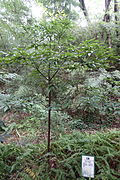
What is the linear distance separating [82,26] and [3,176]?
6.22 metres

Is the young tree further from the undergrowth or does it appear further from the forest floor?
the forest floor

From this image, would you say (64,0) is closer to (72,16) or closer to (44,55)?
(72,16)

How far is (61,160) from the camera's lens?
1998 mm

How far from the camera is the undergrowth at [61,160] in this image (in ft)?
5.72

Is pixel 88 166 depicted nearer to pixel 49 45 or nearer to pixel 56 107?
pixel 56 107

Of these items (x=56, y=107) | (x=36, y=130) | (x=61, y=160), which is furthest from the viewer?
(x=36, y=130)

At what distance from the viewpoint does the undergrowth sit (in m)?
1.74

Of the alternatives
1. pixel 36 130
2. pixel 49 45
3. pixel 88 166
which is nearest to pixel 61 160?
pixel 88 166

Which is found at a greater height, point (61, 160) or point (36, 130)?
point (61, 160)

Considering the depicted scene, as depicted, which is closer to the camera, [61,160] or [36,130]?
[61,160]

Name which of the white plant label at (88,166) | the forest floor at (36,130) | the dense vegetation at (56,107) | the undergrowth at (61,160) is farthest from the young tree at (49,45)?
the forest floor at (36,130)

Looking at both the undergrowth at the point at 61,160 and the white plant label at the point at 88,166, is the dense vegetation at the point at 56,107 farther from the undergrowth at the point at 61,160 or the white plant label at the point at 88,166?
the white plant label at the point at 88,166

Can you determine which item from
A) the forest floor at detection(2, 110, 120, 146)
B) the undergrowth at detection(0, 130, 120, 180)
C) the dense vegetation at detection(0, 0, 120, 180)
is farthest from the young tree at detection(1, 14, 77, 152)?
the forest floor at detection(2, 110, 120, 146)

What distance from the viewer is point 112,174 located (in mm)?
1729
